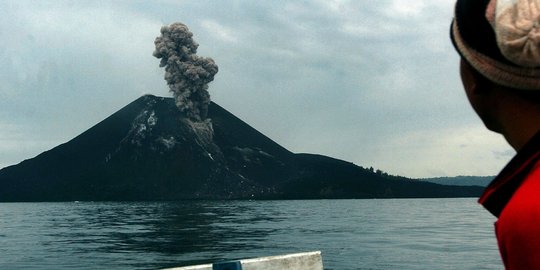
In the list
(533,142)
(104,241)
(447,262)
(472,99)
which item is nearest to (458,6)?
(472,99)

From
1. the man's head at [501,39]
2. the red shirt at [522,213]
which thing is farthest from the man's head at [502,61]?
the red shirt at [522,213]

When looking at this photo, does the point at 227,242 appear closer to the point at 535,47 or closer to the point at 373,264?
the point at 373,264

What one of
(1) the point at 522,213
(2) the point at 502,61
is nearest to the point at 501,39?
(2) the point at 502,61

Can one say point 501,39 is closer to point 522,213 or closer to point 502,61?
point 502,61

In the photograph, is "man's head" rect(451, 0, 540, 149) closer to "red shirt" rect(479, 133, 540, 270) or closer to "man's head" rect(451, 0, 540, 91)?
"man's head" rect(451, 0, 540, 91)

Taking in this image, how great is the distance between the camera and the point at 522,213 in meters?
Answer: 1.41

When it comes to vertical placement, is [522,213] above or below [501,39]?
below

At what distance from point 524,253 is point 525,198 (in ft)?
0.43

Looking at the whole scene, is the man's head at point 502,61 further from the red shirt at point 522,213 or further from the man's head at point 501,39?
the red shirt at point 522,213

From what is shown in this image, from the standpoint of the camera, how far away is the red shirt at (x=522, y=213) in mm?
1391

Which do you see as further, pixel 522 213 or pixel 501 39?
pixel 501 39

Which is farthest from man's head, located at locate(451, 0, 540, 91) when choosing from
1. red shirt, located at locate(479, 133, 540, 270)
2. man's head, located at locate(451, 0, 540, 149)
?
red shirt, located at locate(479, 133, 540, 270)

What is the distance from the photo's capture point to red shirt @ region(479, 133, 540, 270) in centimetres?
139

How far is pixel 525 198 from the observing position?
56.0 inches
